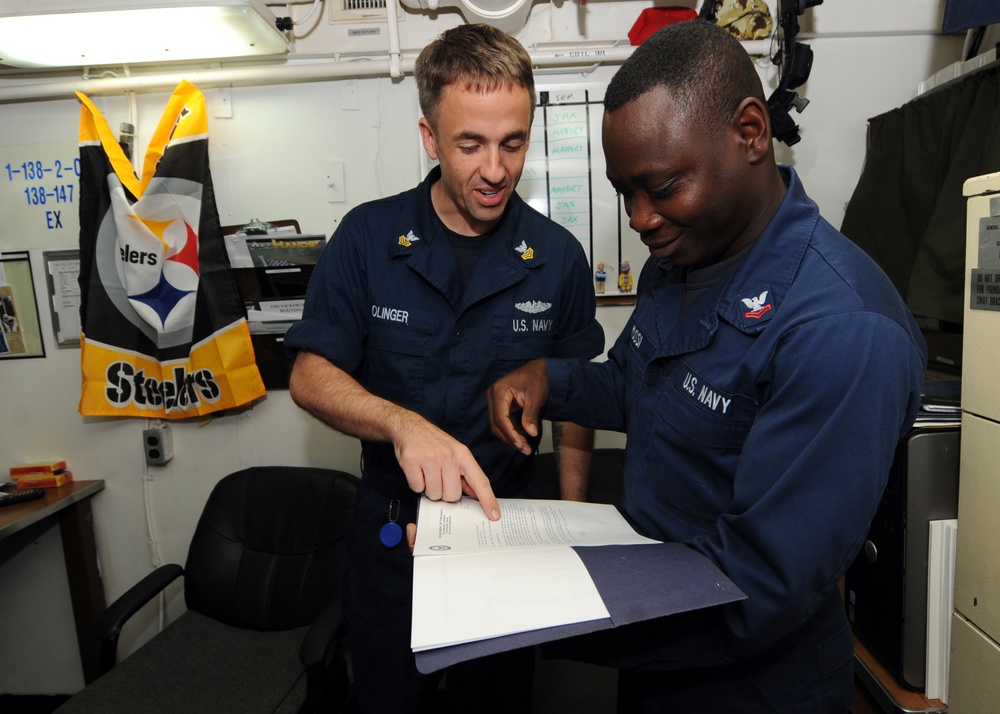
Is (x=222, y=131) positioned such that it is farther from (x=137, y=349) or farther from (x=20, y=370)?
(x=20, y=370)

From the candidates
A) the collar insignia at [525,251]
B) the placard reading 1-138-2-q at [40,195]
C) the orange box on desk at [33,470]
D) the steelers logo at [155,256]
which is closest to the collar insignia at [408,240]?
the collar insignia at [525,251]

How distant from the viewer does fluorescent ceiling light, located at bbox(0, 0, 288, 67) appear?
1595 millimetres

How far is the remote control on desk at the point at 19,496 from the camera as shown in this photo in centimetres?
204

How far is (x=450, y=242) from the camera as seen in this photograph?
1.44 metres

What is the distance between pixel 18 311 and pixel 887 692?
280 centimetres

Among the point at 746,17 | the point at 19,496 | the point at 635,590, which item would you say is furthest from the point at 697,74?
the point at 19,496

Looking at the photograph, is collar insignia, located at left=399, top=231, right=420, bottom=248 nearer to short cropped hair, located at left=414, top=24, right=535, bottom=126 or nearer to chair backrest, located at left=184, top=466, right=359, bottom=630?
short cropped hair, located at left=414, top=24, right=535, bottom=126

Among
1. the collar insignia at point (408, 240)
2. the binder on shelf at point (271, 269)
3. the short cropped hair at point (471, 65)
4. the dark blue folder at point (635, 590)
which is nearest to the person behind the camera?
the dark blue folder at point (635, 590)

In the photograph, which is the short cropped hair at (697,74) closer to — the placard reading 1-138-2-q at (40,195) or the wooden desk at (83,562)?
the placard reading 1-138-2-q at (40,195)

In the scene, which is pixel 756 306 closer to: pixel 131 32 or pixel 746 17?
pixel 746 17

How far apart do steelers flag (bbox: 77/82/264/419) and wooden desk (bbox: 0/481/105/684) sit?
0.32m

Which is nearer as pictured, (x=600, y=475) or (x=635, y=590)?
(x=635, y=590)

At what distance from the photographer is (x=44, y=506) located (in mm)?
2029

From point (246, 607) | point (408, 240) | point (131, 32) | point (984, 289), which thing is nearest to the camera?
point (984, 289)
